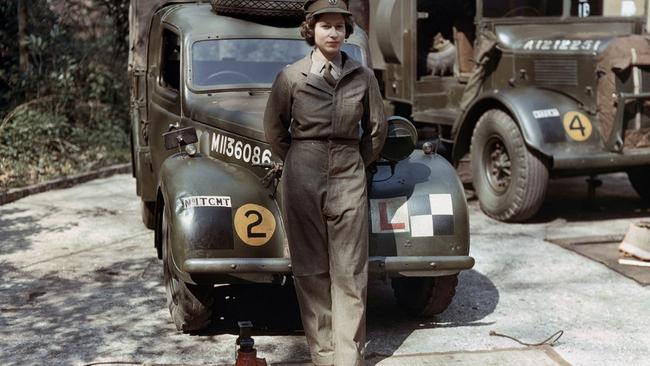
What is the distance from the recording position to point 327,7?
4453 millimetres

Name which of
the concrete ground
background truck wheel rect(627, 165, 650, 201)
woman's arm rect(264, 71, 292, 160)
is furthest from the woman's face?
background truck wheel rect(627, 165, 650, 201)

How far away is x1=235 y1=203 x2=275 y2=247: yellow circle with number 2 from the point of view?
5.10 metres

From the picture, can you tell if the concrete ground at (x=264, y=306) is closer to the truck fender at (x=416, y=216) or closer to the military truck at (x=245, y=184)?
the military truck at (x=245, y=184)

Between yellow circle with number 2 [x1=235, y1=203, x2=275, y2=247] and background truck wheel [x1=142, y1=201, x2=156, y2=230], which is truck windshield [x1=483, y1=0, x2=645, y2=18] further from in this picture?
yellow circle with number 2 [x1=235, y1=203, x2=275, y2=247]

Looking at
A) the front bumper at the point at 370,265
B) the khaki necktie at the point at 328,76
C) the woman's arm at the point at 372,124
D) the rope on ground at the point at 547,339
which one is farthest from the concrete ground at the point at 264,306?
the khaki necktie at the point at 328,76

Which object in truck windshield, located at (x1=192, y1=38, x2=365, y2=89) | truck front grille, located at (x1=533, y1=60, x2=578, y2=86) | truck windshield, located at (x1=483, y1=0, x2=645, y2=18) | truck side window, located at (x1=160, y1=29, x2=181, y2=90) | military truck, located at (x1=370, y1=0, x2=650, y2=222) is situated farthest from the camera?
truck windshield, located at (x1=483, y1=0, x2=645, y2=18)

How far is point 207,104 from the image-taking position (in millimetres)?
6016

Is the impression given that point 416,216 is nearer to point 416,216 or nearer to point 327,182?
point 416,216

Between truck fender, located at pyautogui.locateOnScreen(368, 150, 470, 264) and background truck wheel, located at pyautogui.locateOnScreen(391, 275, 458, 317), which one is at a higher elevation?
truck fender, located at pyautogui.locateOnScreen(368, 150, 470, 264)

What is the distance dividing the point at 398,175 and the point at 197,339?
1.42m

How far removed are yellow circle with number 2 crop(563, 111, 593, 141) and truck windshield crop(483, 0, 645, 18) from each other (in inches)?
55.5

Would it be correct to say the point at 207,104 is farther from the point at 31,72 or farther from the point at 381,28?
the point at 31,72

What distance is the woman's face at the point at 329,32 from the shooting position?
4.50 metres

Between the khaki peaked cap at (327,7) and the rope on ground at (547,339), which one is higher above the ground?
the khaki peaked cap at (327,7)
